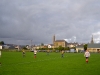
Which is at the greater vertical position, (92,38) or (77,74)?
(92,38)

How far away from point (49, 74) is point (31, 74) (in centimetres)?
146

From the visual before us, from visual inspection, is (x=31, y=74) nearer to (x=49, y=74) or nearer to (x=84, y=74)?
(x=49, y=74)

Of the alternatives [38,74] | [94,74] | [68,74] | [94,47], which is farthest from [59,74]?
[94,47]

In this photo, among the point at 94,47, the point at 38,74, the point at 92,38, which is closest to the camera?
the point at 38,74

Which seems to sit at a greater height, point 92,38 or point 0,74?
point 92,38

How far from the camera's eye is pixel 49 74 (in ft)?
45.9

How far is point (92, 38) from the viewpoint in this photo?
633 feet

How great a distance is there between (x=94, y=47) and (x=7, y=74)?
5232 inches

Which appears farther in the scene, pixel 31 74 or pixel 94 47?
pixel 94 47

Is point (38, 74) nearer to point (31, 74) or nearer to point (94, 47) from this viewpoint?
point (31, 74)

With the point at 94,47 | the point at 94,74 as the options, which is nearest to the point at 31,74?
the point at 94,74

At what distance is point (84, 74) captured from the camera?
14.1 meters

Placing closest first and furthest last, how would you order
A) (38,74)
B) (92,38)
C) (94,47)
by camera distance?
(38,74) → (94,47) → (92,38)

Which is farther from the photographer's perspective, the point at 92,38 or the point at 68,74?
the point at 92,38
